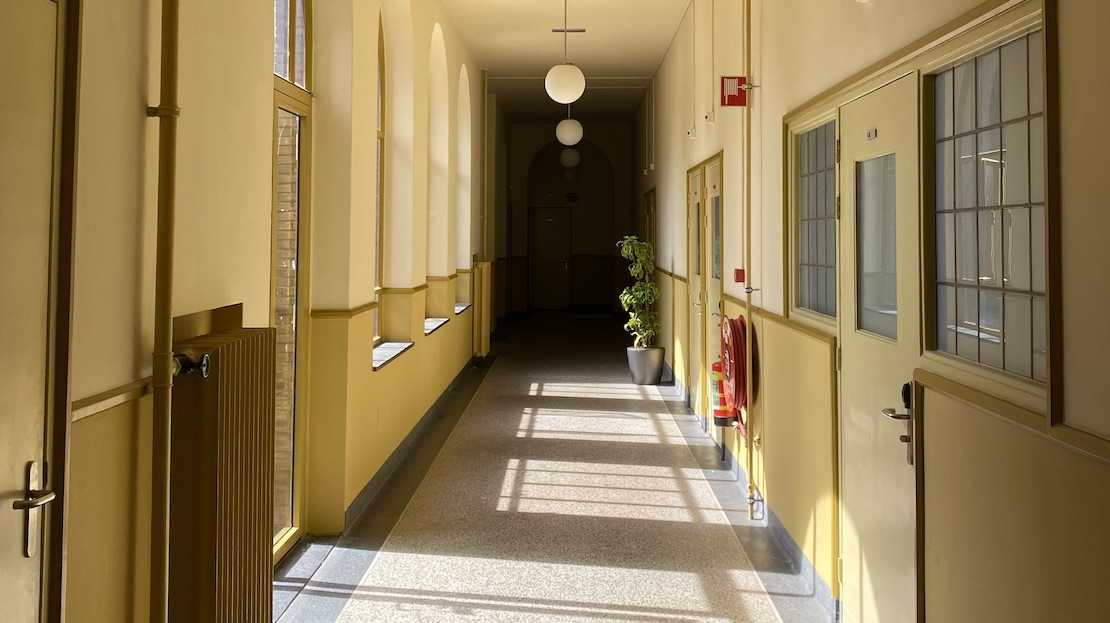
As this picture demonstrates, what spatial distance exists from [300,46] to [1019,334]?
3485 millimetres

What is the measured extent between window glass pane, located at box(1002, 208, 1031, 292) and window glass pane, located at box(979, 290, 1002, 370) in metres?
0.08

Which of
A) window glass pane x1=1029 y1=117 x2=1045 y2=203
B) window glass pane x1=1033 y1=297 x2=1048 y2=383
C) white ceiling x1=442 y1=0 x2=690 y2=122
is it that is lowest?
window glass pane x1=1033 y1=297 x2=1048 y2=383

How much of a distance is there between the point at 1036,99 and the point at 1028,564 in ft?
3.38

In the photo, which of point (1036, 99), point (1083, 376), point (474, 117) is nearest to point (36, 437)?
point (1083, 376)

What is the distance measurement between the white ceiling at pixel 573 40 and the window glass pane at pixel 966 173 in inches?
228

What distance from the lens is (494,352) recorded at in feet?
37.3

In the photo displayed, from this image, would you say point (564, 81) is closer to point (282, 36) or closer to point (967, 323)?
point (282, 36)

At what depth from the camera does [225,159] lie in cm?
272

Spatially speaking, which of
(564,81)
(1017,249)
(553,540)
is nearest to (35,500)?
(1017,249)

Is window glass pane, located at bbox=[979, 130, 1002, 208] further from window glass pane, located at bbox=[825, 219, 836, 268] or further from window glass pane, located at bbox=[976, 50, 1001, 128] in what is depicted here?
window glass pane, located at bbox=[825, 219, 836, 268]

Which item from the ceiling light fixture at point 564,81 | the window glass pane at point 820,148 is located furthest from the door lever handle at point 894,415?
the ceiling light fixture at point 564,81

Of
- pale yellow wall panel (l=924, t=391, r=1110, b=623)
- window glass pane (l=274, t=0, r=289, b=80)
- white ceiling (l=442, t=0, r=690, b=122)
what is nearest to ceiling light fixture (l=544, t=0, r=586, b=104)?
white ceiling (l=442, t=0, r=690, b=122)

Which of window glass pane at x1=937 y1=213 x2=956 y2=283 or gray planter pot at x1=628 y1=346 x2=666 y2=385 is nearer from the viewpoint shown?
window glass pane at x1=937 y1=213 x2=956 y2=283

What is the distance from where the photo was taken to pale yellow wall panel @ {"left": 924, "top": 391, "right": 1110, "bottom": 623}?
165 cm
